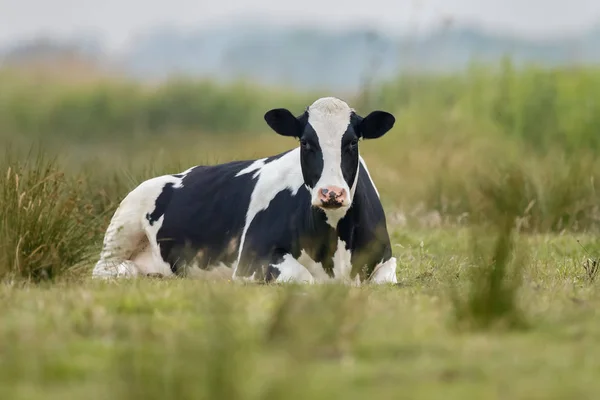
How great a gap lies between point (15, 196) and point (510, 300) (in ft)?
13.3

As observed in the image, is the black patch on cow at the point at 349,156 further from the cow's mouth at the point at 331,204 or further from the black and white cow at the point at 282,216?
the cow's mouth at the point at 331,204

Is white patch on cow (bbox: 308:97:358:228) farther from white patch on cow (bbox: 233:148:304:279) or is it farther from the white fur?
white patch on cow (bbox: 233:148:304:279)

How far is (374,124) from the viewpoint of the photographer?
418 inches

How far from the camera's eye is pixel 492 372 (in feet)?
17.7

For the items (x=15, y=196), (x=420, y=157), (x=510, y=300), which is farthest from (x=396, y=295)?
(x=420, y=157)

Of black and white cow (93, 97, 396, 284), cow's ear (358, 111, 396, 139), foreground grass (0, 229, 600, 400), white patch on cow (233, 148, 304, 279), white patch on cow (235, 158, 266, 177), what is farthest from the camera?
white patch on cow (235, 158, 266, 177)

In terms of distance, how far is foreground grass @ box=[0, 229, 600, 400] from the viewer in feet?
15.5

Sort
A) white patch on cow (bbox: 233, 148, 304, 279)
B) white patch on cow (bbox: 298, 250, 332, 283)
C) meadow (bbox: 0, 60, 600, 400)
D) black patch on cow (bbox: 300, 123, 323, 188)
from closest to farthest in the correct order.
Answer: meadow (bbox: 0, 60, 600, 400)
black patch on cow (bbox: 300, 123, 323, 188)
white patch on cow (bbox: 298, 250, 332, 283)
white patch on cow (bbox: 233, 148, 304, 279)

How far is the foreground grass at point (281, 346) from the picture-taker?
4734mm

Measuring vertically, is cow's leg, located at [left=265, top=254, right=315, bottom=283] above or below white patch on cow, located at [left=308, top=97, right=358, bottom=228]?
below

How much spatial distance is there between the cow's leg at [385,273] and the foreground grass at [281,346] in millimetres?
1699

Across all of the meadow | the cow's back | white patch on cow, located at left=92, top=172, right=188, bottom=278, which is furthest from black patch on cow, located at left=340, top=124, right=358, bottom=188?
white patch on cow, located at left=92, top=172, right=188, bottom=278

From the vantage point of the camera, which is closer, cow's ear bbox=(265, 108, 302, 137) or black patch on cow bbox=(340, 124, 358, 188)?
black patch on cow bbox=(340, 124, 358, 188)

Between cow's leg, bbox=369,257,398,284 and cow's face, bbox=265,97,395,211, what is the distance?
0.68m
